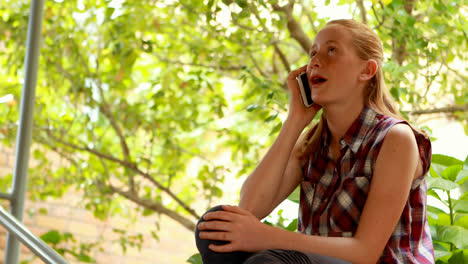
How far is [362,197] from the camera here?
1.06 meters

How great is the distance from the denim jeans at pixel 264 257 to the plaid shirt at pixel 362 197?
6.1 inches

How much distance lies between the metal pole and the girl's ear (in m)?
0.80

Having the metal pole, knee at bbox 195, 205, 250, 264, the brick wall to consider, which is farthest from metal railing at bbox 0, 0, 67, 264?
the brick wall

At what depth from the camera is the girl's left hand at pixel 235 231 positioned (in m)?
0.98

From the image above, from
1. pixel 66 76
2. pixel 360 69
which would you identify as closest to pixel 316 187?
pixel 360 69

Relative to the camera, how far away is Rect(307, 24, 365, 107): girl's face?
115 cm

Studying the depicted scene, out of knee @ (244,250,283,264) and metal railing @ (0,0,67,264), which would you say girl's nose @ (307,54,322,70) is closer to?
knee @ (244,250,283,264)

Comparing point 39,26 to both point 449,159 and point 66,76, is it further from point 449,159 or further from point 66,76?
point 66,76

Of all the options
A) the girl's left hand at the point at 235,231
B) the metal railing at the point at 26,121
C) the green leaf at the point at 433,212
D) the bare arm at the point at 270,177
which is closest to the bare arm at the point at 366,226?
the girl's left hand at the point at 235,231

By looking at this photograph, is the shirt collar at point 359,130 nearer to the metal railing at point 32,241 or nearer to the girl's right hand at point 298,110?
the girl's right hand at point 298,110

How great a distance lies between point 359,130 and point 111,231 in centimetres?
333

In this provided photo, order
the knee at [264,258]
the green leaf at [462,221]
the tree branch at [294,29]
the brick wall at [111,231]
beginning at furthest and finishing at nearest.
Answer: the brick wall at [111,231] → the tree branch at [294,29] → the green leaf at [462,221] → the knee at [264,258]

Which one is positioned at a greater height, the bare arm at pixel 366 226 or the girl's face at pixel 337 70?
the girl's face at pixel 337 70

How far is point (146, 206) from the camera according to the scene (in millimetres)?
2760
